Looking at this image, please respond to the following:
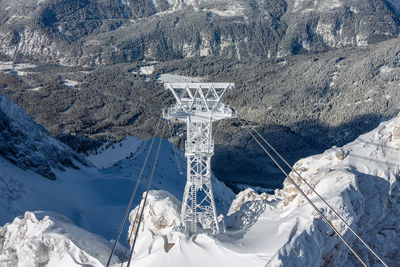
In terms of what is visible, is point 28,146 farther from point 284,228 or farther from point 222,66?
point 222,66

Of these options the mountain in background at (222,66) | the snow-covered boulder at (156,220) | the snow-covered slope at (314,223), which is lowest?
the mountain in background at (222,66)

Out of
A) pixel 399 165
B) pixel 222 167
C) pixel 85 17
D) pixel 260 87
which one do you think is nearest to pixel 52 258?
pixel 399 165

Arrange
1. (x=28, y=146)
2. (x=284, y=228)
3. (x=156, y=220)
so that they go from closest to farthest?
1. (x=284, y=228)
2. (x=156, y=220)
3. (x=28, y=146)

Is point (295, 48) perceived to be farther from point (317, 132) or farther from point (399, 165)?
point (399, 165)

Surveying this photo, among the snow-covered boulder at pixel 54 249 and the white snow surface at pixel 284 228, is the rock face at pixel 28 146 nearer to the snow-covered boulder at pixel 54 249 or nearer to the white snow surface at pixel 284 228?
the white snow surface at pixel 284 228

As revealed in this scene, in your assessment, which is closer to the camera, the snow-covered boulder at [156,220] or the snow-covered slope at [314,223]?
the snow-covered slope at [314,223]

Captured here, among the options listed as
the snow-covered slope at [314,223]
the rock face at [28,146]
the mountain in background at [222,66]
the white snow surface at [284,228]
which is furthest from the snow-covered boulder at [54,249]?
the mountain in background at [222,66]

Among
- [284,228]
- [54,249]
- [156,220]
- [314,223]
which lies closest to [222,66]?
[156,220]
